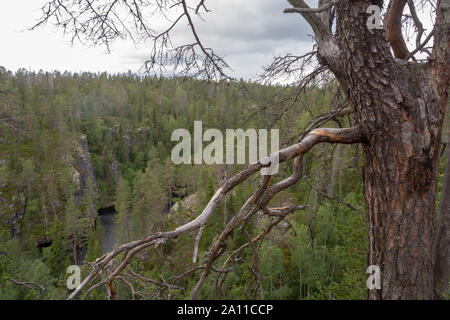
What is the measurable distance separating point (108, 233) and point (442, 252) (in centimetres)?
3274

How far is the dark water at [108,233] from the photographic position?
26.8 m

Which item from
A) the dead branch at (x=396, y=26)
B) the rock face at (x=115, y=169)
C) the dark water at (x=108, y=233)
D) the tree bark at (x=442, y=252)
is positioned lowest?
the dark water at (x=108, y=233)

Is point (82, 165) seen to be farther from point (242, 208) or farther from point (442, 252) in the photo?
point (442, 252)

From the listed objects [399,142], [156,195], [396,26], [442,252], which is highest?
[396,26]

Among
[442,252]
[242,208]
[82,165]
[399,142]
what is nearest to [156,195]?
[82,165]

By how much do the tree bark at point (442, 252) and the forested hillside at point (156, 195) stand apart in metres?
0.63

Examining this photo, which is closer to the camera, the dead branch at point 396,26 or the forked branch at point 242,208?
the forked branch at point 242,208

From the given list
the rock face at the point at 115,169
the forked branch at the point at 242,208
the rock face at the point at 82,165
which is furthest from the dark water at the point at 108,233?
the forked branch at the point at 242,208

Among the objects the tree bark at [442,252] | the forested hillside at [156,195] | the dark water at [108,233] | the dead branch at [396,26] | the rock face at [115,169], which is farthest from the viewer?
the rock face at [115,169]

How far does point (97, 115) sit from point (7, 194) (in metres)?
27.8

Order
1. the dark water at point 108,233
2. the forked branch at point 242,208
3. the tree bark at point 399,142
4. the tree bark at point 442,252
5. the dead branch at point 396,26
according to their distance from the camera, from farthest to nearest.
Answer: the dark water at point 108,233 → the tree bark at point 442,252 → the dead branch at point 396,26 → the tree bark at point 399,142 → the forked branch at point 242,208

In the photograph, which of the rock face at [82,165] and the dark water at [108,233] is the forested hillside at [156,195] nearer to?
the rock face at [82,165]

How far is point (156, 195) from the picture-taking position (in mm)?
25125
